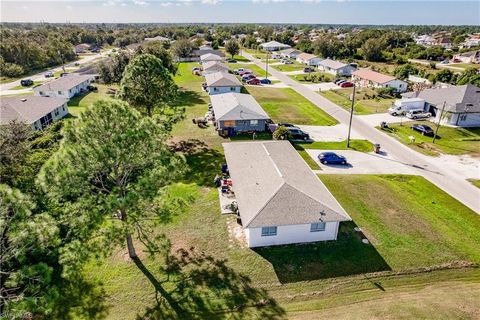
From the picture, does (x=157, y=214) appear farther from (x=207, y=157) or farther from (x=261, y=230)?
(x=207, y=157)

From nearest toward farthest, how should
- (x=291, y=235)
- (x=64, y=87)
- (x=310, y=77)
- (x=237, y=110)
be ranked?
(x=291, y=235) < (x=237, y=110) < (x=64, y=87) < (x=310, y=77)

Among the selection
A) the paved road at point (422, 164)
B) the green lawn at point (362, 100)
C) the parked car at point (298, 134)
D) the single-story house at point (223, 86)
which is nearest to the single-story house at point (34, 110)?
the single-story house at point (223, 86)

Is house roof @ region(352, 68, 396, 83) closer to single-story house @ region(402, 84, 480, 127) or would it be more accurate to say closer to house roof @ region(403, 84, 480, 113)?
house roof @ region(403, 84, 480, 113)

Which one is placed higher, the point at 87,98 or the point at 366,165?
the point at 87,98

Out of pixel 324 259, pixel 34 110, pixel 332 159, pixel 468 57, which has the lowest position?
pixel 324 259

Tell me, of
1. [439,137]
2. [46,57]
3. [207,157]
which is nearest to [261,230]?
[207,157]

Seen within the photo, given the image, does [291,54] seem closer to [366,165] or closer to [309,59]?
[309,59]

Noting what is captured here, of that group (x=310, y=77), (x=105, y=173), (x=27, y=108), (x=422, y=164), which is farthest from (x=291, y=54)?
(x=105, y=173)

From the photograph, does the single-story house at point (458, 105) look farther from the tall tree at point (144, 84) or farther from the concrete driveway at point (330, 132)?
the tall tree at point (144, 84)

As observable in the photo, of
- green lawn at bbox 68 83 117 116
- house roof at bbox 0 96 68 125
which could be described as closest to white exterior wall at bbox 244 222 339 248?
house roof at bbox 0 96 68 125
